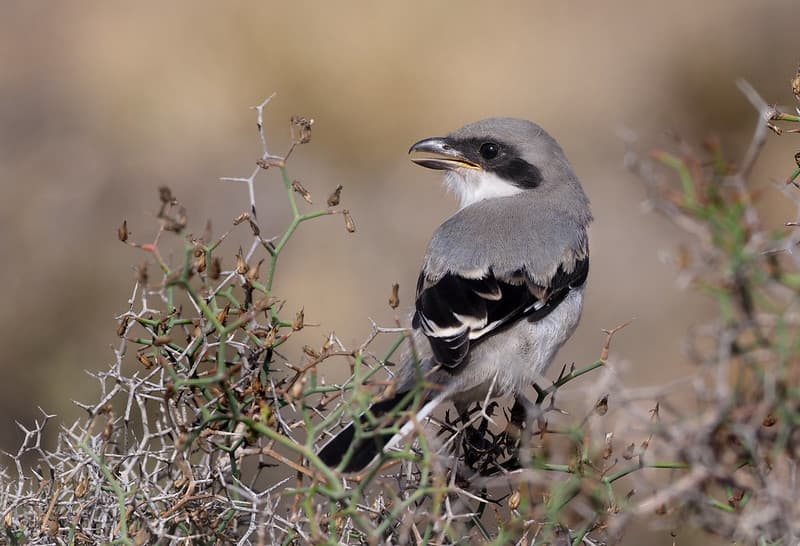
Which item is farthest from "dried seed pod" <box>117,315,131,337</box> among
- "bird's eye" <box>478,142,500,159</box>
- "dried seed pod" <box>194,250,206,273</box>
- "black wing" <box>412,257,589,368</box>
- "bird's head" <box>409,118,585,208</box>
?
"bird's eye" <box>478,142,500,159</box>

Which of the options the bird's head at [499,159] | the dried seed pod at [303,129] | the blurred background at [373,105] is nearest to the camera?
the dried seed pod at [303,129]

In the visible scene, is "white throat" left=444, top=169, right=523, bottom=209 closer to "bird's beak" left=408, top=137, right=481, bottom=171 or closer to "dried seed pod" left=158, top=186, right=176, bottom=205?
"bird's beak" left=408, top=137, right=481, bottom=171

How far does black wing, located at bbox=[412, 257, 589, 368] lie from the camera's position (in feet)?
10.7

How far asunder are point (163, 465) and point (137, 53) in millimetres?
7776

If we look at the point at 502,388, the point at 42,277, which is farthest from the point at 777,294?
the point at 42,277

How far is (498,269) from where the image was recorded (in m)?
3.55

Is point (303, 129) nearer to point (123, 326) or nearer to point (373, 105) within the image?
point (123, 326)

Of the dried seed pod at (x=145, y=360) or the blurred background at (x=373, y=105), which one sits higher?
the dried seed pod at (x=145, y=360)

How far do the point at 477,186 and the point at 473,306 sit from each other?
42.8 inches

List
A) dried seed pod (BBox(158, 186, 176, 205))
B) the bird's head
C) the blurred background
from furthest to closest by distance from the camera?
the blurred background
the bird's head
dried seed pod (BBox(158, 186, 176, 205))

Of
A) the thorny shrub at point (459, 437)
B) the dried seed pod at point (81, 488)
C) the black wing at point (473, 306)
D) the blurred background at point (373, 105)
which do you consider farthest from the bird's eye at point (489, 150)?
the blurred background at point (373, 105)

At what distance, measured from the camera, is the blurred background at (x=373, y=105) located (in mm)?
7742

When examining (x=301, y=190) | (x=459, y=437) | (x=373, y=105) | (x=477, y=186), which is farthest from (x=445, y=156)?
(x=373, y=105)

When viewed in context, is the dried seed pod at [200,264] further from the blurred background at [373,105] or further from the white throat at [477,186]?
the blurred background at [373,105]
